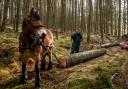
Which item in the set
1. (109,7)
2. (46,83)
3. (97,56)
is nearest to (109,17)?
(109,7)

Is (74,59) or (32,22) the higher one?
(32,22)

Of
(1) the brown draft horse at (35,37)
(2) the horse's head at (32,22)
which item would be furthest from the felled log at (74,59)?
(2) the horse's head at (32,22)

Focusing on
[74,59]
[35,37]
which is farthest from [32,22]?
[74,59]

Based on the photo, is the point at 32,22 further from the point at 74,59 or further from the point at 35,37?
the point at 74,59

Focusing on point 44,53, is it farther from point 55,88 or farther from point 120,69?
point 120,69

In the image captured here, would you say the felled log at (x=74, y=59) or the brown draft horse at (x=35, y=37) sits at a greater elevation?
the brown draft horse at (x=35, y=37)

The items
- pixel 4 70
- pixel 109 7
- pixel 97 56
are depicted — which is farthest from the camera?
pixel 109 7

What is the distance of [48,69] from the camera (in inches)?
523

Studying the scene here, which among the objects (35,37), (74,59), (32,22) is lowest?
(74,59)

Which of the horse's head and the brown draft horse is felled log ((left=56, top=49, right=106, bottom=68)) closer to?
the brown draft horse

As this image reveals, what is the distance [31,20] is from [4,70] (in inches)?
161

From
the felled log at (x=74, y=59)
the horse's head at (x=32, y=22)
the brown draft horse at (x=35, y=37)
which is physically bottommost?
the felled log at (x=74, y=59)

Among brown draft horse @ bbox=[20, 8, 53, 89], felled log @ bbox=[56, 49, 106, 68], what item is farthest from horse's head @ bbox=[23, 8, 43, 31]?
felled log @ bbox=[56, 49, 106, 68]

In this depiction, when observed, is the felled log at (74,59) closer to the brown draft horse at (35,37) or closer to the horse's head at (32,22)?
the brown draft horse at (35,37)
